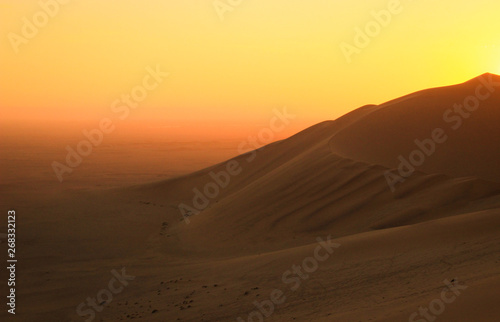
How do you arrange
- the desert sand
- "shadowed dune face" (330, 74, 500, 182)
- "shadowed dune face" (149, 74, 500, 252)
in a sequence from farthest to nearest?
"shadowed dune face" (330, 74, 500, 182), "shadowed dune face" (149, 74, 500, 252), the desert sand

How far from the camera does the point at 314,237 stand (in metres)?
10.2

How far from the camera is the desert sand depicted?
19.6 ft

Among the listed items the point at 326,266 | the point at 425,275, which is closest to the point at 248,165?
the point at 326,266

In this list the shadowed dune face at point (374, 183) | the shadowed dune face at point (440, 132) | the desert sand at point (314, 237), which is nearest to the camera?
the desert sand at point (314, 237)

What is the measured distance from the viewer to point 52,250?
35.9 ft

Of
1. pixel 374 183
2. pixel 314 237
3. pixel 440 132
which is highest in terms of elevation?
pixel 440 132

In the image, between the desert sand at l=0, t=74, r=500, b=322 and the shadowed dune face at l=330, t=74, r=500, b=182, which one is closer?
the desert sand at l=0, t=74, r=500, b=322

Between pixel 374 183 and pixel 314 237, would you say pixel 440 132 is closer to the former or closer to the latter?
pixel 374 183

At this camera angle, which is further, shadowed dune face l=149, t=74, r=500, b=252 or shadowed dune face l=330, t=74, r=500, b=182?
shadowed dune face l=330, t=74, r=500, b=182

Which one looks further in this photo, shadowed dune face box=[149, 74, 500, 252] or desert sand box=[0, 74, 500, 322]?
shadowed dune face box=[149, 74, 500, 252]

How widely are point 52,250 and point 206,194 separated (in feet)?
30.3

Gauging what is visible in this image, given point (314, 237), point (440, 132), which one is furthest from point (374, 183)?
point (440, 132)

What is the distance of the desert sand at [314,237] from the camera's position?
5.99 m

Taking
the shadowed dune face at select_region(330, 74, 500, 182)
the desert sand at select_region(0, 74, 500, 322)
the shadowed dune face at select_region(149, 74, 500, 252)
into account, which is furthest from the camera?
the shadowed dune face at select_region(330, 74, 500, 182)
